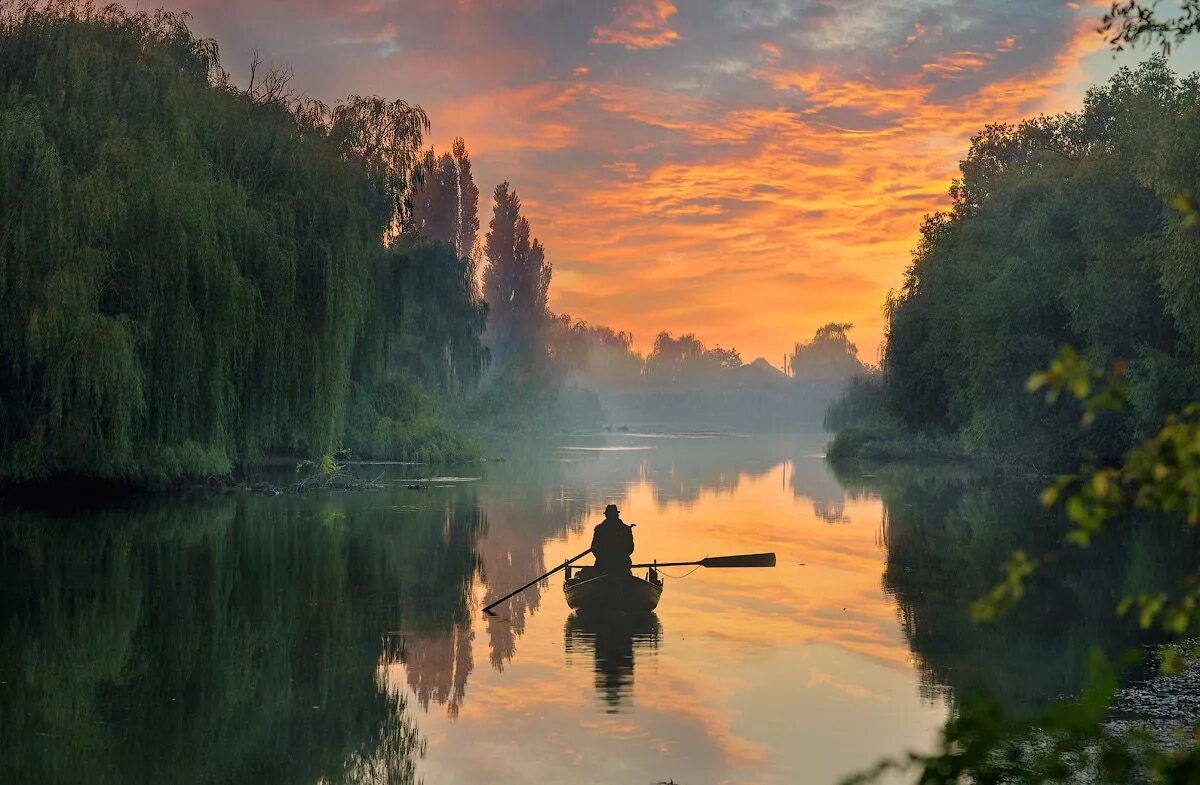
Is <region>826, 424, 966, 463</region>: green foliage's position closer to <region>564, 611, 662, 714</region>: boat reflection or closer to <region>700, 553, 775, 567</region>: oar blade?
<region>700, 553, 775, 567</region>: oar blade

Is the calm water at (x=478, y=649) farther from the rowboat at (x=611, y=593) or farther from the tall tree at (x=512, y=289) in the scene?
the tall tree at (x=512, y=289)

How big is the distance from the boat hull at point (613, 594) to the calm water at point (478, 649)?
0.99ft

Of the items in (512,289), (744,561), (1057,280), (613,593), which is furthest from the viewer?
(512,289)

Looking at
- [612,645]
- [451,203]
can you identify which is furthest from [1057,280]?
[451,203]

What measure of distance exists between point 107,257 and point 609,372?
162 meters

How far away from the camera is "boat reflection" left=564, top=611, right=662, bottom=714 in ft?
36.7

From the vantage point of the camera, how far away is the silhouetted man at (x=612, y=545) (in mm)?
15172

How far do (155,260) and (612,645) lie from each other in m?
13.4

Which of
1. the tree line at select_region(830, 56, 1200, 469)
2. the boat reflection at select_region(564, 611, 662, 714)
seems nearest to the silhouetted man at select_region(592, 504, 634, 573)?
the boat reflection at select_region(564, 611, 662, 714)

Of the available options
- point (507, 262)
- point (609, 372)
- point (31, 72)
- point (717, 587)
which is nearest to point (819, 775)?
point (717, 587)

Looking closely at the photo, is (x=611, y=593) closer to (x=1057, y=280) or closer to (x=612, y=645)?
(x=612, y=645)

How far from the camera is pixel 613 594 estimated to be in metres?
14.6

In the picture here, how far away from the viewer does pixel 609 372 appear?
184 metres

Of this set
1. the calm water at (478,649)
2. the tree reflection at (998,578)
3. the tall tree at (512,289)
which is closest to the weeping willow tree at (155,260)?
the calm water at (478,649)
